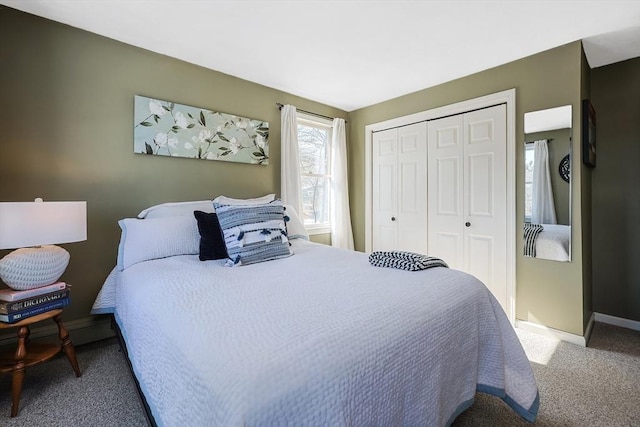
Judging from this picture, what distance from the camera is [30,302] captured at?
1664 mm

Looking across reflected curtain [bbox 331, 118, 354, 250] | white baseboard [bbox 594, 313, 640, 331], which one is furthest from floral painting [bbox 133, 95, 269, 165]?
white baseboard [bbox 594, 313, 640, 331]

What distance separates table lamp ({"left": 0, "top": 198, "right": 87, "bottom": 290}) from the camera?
60.6 inches

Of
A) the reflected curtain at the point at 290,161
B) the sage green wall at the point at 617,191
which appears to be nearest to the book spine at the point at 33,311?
the reflected curtain at the point at 290,161

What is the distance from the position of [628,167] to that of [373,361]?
3.33 m

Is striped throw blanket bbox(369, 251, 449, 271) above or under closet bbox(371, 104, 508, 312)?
under

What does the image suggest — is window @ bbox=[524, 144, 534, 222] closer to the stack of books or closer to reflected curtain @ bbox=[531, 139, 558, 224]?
reflected curtain @ bbox=[531, 139, 558, 224]

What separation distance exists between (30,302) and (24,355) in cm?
29

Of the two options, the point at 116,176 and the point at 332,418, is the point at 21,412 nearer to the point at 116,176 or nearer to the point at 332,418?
the point at 116,176

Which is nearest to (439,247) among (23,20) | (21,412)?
(21,412)

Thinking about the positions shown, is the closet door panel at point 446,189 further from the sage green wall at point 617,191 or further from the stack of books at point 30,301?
the stack of books at point 30,301

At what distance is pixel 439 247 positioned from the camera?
3.27m

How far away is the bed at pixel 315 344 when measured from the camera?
2.46ft

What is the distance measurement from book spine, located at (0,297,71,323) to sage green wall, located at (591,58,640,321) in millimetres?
4406

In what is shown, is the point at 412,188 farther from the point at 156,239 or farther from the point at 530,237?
the point at 156,239
